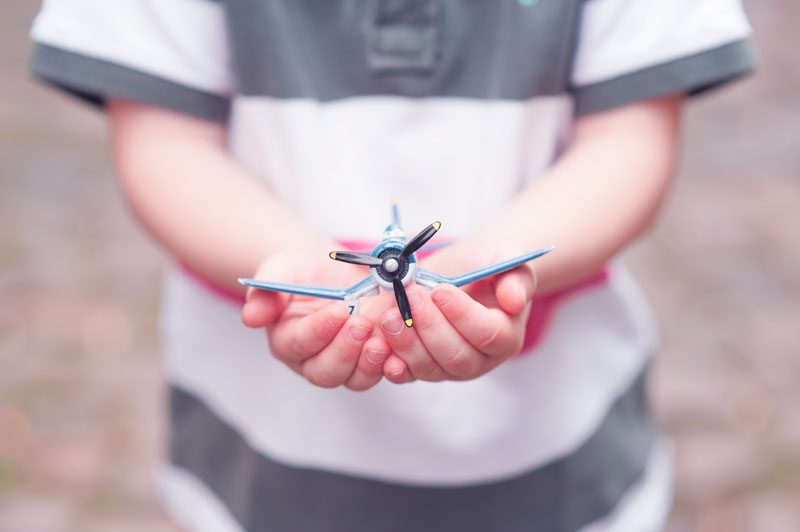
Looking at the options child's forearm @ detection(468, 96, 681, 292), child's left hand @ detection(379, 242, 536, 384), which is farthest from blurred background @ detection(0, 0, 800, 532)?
child's left hand @ detection(379, 242, 536, 384)

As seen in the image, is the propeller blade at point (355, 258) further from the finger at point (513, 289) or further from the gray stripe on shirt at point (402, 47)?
the gray stripe on shirt at point (402, 47)

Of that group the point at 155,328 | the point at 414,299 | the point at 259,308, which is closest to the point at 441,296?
the point at 414,299

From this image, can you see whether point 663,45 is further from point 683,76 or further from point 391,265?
point 391,265

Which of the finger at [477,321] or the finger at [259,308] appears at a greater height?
the finger at [259,308]

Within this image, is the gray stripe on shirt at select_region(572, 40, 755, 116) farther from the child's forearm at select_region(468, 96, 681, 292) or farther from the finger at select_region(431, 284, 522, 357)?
the finger at select_region(431, 284, 522, 357)

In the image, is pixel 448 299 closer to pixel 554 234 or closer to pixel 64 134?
pixel 554 234

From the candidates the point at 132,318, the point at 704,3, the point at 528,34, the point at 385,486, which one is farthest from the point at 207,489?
the point at 132,318

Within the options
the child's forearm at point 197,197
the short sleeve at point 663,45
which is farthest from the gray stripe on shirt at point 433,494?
the short sleeve at point 663,45
